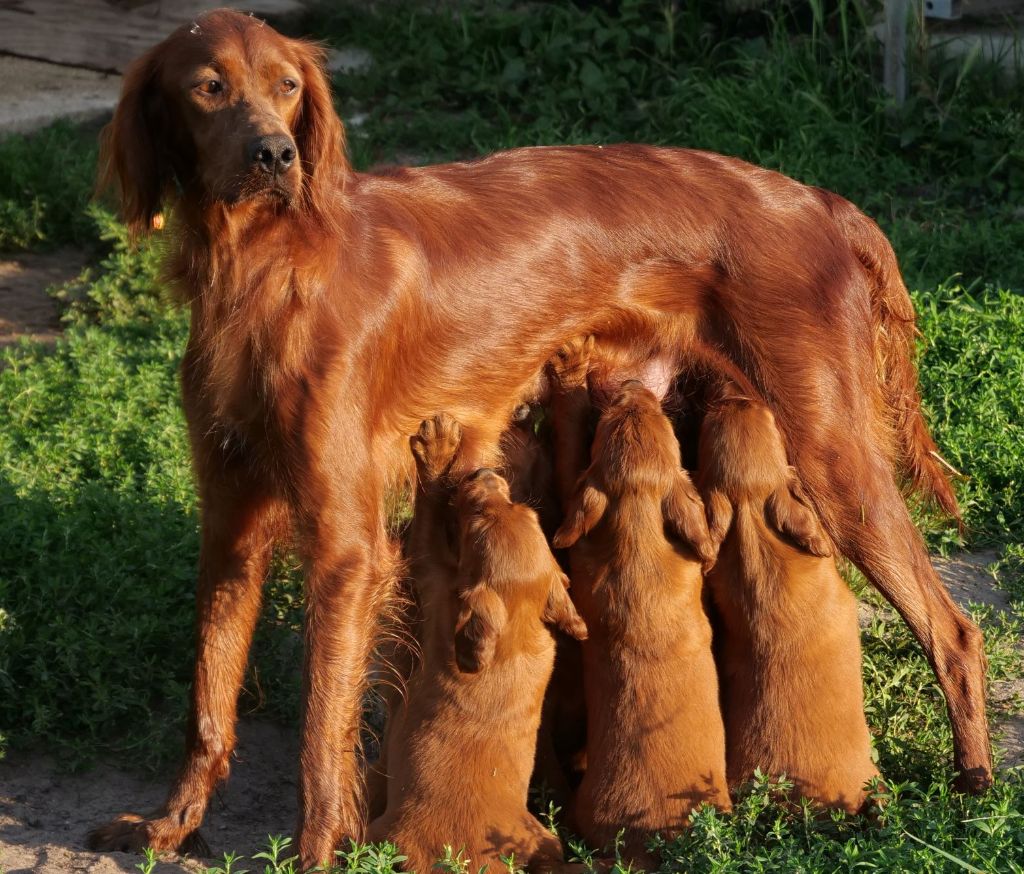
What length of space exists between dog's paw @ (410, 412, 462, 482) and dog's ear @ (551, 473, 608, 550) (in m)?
0.36

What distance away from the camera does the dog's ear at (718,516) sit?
3.80 metres

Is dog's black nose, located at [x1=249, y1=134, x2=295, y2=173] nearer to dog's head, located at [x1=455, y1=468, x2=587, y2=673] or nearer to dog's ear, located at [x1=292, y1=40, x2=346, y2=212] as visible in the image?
dog's ear, located at [x1=292, y1=40, x2=346, y2=212]

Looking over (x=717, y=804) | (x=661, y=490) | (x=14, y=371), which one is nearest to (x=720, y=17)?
(x=14, y=371)

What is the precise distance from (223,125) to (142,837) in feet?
5.92

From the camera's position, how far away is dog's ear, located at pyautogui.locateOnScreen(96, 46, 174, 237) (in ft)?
11.6

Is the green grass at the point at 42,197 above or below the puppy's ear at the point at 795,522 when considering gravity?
below

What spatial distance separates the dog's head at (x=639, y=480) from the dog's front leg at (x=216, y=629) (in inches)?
30.6

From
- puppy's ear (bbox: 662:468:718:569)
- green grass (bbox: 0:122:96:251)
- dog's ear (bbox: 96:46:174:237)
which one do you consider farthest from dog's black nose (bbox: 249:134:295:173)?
green grass (bbox: 0:122:96:251)

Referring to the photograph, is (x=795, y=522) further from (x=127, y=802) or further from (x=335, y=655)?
(x=127, y=802)

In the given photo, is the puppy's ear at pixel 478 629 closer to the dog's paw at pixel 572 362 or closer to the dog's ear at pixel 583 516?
the dog's ear at pixel 583 516

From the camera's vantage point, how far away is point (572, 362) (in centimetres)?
413

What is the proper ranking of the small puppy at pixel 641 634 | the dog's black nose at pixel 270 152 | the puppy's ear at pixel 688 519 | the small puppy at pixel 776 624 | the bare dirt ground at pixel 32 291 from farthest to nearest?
the bare dirt ground at pixel 32 291
the puppy's ear at pixel 688 519
the small puppy at pixel 776 624
the small puppy at pixel 641 634
the dog's black nose at pixel 270 152

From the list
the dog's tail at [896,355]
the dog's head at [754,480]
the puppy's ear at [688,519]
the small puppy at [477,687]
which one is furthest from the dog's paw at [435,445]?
the dog's tail at [896,355]

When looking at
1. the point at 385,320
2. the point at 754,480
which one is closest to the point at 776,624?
the point at 754,480
